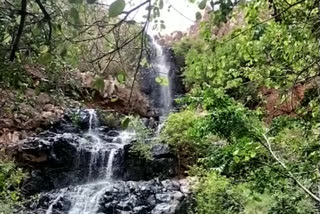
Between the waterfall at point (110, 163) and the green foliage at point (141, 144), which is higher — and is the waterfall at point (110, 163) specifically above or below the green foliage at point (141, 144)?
below

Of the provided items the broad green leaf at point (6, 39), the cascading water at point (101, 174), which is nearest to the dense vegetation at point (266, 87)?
the broad green leaf at point (6, 39)

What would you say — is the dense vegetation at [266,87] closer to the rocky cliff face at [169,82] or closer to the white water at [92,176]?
the white water at [92,176]

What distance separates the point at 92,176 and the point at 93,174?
0.05m

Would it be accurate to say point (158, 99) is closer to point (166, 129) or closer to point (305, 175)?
point (166, 129)

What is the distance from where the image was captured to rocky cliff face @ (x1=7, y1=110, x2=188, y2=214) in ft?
23.2

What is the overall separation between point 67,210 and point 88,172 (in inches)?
61.3

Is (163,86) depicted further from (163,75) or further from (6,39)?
(6,39)

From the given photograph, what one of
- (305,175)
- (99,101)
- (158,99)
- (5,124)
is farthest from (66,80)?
(158,99)

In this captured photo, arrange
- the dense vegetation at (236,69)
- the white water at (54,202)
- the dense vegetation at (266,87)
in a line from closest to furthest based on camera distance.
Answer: the dense vegetation at (236,69) < the dense vegetation at (266,87) < the white water at (54,202)

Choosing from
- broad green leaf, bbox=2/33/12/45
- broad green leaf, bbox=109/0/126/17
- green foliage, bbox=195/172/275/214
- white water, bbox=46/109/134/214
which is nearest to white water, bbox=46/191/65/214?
white water, bbox=46/109/134/214

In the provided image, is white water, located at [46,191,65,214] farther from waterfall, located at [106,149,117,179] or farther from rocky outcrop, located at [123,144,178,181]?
rocky outcrop, located at [123,144,178,181]

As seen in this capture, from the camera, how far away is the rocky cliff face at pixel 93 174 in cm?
708

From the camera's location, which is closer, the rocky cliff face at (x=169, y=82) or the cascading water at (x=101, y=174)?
the cascading water at (x=101, y=174)

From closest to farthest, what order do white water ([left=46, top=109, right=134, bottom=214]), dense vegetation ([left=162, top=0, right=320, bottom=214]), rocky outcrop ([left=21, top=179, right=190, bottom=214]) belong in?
dense vegetation ([left=162, top=0, right=320, bottom=214]), rocky outcrop ([left=21, top=179, right=190, bottom=214]), white water ([left=46, top=109, right=134, bottom=214])
